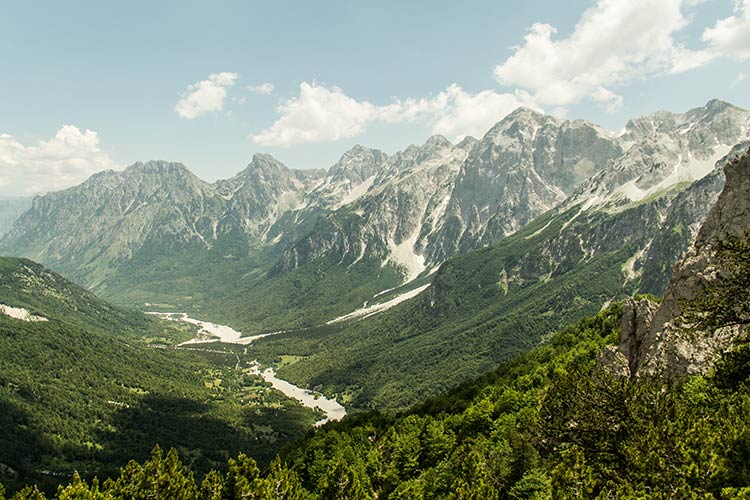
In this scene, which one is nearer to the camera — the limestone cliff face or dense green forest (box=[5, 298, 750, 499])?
dense green forest (box=[5, 298, 750, 499])

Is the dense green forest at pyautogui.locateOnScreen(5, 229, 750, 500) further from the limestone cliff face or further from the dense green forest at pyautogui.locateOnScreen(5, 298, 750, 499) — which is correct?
the limestone cliff face

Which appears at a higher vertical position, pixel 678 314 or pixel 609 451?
pixel 678 314

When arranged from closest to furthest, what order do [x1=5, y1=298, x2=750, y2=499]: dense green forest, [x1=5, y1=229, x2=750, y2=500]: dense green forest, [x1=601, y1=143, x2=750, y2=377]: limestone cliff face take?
1. [x1=5, y1=229, x2=750, y2=500]: dense green forest
2. [x1=5, y1=298, x2=750, y2=499]: dense green forest
3. [x1=601, y1=143, x2=750, y2=377]: limestone cliff face

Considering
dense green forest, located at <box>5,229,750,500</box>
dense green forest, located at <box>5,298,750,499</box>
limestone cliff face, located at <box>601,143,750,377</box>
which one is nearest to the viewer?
dense green forest, located at <box>5,229,750,500</box>

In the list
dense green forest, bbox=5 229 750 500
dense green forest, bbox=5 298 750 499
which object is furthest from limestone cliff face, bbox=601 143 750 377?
dense green forest, bbox=5 298 750 499

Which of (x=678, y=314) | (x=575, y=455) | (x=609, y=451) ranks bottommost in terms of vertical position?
(x=609, y=451)

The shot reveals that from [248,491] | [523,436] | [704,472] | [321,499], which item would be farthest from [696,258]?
[248,491]

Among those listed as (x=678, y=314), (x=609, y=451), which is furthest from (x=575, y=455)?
(x=678, y=314)

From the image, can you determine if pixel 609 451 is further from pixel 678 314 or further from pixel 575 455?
pixel 678 314

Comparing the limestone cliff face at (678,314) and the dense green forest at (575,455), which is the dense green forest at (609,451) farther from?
the limestone cliff face at (678,314)
